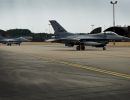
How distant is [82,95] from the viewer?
352 inches

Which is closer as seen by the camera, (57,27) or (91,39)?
(91,39)

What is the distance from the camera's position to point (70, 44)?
53.1 metres

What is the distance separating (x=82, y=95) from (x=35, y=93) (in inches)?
53.8

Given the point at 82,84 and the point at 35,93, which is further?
the point at 82,84

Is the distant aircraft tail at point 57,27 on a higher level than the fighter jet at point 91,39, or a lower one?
higher

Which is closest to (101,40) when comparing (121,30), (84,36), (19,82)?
(84,36)

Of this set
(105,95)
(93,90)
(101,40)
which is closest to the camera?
(105,95)

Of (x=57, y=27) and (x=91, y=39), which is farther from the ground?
(x=57, y=27)

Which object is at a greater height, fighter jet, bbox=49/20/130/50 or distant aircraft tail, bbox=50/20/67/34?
distant aircraft tail, bbox=50/20/67/34

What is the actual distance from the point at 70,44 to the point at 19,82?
41.2m

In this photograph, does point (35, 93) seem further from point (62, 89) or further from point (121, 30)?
point (121, 30)

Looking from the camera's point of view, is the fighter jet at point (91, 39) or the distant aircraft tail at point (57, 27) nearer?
the fighter jet at point (91, 39)

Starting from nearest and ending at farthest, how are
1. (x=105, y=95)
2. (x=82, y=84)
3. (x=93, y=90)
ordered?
(x=105, y=95) < (x=93, y=90) < (x=82, y=84)

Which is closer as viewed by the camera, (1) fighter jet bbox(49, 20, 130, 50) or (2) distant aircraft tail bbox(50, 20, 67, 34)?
(1) fighter jet bbox(49, 20, 130, 50)
